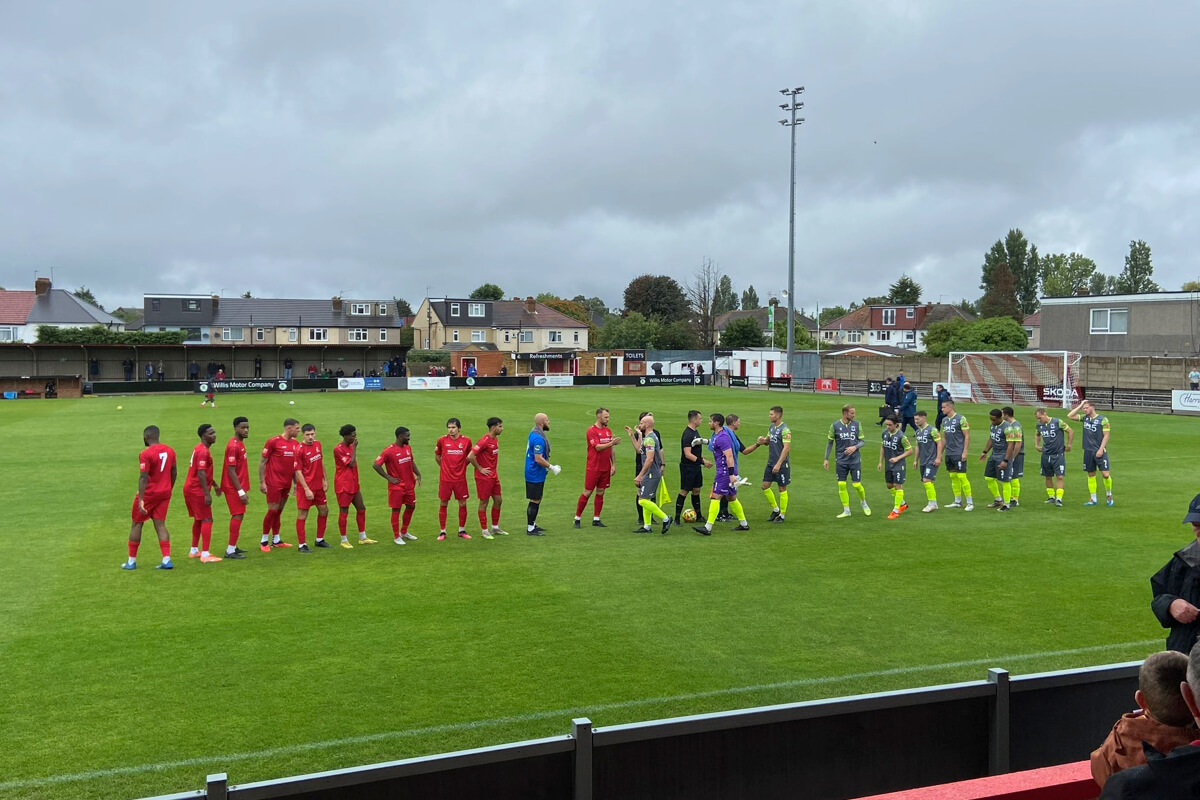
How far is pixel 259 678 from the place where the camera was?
27.8 feet

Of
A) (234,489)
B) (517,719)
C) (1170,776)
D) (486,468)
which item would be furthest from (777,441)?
(1170,776)

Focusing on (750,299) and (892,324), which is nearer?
(892,324)

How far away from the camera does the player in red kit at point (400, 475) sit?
46.8 ft

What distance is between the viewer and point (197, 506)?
12898 millimetres

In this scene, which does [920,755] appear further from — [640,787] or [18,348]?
[18,348]

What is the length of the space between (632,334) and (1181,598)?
287 feet

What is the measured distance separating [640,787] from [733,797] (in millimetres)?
581

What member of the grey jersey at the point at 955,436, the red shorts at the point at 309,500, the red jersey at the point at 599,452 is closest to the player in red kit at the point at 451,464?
the red shorts at the point at 309,500

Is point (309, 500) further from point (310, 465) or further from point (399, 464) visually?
point (399, 464)

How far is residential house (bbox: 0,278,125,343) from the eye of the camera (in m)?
75.2

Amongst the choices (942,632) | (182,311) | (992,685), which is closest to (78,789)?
(992,685)

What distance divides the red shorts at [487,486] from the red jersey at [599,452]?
5.32 ft

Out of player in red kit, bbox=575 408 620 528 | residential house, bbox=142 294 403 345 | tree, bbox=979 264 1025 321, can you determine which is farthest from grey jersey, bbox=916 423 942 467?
tree, bbox=979 264 1025 321

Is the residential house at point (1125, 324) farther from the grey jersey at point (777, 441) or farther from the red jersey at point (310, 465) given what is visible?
the red jersey at point (310, 465)
